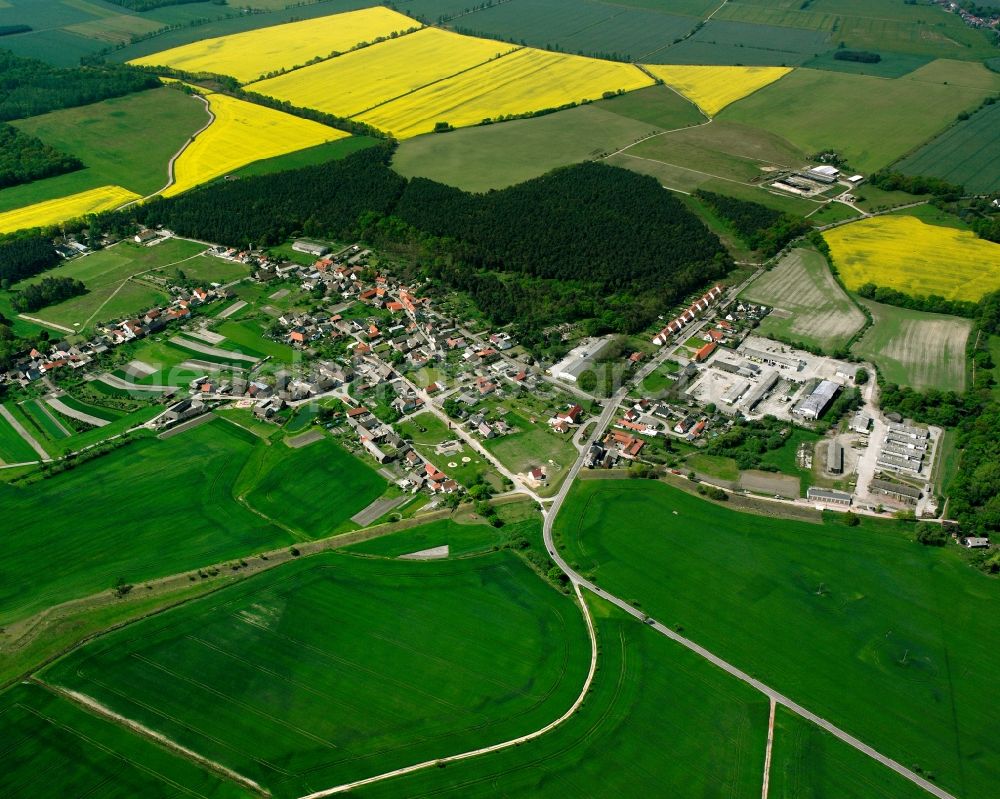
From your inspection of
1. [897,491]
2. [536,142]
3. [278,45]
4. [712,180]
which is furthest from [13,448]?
[278,45]

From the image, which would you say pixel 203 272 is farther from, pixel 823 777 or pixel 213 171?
pixel 823 777

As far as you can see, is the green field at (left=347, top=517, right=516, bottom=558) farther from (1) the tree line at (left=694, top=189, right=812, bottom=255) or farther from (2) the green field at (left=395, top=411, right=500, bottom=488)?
(1) the tree line at (left=694, top=189, right=812, bottom=255)

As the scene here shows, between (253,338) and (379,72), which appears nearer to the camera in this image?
(253,338)

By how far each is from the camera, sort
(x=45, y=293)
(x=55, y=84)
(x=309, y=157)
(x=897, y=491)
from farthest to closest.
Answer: (x=55, y=84), (x=309, y=157), (x=45, y=293), (x=897, y=491)

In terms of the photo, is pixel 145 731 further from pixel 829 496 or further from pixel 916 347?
pixel 916 347

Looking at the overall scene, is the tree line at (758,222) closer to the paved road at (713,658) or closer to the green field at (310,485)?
the paved road at (713,658)

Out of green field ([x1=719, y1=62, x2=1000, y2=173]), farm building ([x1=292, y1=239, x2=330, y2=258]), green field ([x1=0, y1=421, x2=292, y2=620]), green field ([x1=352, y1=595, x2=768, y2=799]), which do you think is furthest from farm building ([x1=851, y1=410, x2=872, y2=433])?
farm building ([x1=292, y1=239, x2=330, y2=258])

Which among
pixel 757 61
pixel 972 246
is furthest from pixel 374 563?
pixel 757 61
